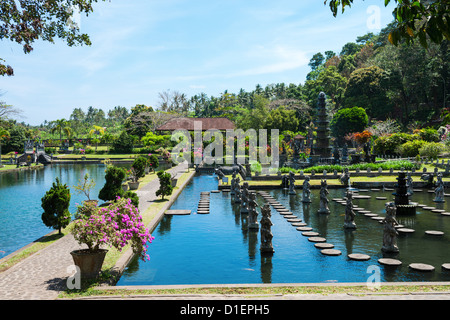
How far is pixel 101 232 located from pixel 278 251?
236 inches

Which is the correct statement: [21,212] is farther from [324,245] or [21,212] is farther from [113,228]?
[324,245]

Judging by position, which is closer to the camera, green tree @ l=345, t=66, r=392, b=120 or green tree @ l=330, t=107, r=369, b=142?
green tree @ l=330, t=107, r=369, b=142

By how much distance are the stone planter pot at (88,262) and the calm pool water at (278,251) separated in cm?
85

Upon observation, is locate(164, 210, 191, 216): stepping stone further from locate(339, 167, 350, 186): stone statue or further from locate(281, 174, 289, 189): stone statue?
locate(339, 167, 350, 186): stone statue

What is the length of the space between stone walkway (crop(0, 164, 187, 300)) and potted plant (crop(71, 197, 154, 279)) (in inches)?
25.7

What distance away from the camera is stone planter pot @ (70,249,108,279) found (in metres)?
8.84

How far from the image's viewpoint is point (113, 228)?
29.5 feet

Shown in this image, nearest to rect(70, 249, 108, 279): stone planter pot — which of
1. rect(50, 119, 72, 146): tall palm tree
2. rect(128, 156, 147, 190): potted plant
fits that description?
rect(128, 156, 147, 190): potted plant

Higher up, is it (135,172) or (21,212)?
(135,172)

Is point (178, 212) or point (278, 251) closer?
point (278, 251)

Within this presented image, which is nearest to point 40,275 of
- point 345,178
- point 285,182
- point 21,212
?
point 21,212

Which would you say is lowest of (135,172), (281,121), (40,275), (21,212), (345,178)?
(21,212)

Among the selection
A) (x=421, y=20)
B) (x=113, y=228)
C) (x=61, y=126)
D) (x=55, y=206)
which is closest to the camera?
(x=421, y=20)

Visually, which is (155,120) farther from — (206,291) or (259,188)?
(206,291)
